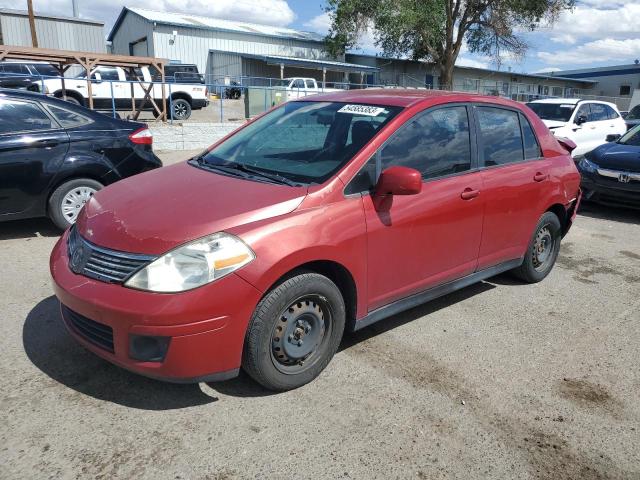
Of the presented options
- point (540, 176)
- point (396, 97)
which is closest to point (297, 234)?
point (396, 97)

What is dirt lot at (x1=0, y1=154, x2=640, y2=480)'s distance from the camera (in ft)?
8.19

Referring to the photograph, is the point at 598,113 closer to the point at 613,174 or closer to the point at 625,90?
the point at 613,174

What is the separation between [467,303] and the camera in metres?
Answer: 4.54

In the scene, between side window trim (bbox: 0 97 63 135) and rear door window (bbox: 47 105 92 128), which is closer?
side window trim (bbox: 0 97 63 135)

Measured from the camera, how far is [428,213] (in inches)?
140

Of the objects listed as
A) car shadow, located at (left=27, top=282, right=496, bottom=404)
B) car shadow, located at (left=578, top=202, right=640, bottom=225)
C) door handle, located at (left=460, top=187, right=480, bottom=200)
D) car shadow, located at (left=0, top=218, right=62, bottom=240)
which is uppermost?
door handle, located at (left=460, top=187, right=480, bottom=200)

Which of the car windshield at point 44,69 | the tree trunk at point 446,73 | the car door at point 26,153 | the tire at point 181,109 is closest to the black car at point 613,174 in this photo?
the car door at point 26,153

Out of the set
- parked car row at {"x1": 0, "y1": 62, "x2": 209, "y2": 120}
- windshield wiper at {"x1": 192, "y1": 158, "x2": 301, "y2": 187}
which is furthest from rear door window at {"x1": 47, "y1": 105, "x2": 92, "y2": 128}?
parked car row at {"x1": 0, "y1": 62, "x2": 209, "y2": 120}

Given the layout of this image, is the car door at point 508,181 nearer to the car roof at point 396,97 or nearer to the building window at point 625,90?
the car roof at point 396,97

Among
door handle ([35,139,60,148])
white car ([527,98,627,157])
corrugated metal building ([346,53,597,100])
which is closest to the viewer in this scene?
door handle ([35,139,60,148])

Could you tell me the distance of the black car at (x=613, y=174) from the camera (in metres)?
7.72

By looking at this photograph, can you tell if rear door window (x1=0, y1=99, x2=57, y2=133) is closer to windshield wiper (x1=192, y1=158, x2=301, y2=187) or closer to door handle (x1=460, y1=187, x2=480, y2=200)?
windshield wiper (x1=192, y1=158, x2=301, y2=187)

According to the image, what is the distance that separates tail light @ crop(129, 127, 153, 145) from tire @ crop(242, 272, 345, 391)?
412cm

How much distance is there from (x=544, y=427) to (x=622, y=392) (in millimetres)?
761
